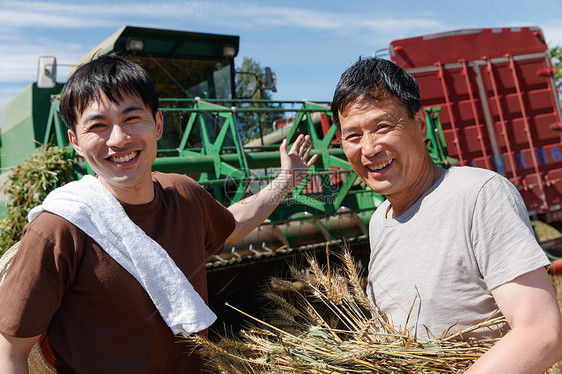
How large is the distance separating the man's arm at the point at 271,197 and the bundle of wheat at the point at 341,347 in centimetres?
64

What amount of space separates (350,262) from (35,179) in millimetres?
3414

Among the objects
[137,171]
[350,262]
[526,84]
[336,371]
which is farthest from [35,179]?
[526,84]

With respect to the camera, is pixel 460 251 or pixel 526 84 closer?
pixel 460 251

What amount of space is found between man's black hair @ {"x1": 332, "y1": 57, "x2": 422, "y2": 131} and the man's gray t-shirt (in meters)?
0.24

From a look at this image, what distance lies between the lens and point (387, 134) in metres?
1.43

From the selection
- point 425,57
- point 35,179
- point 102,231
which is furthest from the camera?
point 425,57

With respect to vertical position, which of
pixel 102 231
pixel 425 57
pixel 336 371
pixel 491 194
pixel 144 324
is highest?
pixel 425 57

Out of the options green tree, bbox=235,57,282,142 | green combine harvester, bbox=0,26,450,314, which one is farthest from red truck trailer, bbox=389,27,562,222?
green tree, bbox=235,57,282,142

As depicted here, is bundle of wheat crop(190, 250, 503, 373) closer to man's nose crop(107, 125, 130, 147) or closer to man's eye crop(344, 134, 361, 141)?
man's eye crop(344, 134, 361, 141)

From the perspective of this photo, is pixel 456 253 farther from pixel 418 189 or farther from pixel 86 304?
pixel 86 304

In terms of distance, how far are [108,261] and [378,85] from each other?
0.93m

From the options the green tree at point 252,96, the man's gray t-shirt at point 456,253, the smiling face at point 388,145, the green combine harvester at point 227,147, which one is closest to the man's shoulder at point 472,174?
the man's gray t-shirt at point 456,253

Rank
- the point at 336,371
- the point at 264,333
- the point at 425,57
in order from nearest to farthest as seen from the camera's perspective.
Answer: the point at 336,371, the point at 264,333, the point at 425,57

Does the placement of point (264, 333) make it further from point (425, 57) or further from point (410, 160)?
point (425, 57)
